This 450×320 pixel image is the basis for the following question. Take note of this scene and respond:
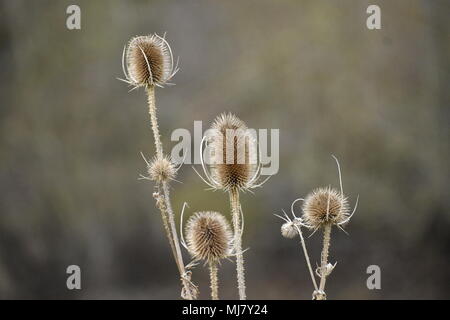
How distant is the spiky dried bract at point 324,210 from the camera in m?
1.34

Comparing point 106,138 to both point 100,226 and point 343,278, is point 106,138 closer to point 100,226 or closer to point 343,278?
point 100,226

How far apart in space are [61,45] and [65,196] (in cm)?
78

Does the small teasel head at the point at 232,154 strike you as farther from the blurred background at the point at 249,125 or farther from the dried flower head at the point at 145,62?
the blurred background at the point at 249,125

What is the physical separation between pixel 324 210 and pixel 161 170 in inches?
15.0

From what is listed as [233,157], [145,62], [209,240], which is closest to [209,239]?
[209,240]

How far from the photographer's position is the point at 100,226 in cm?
318

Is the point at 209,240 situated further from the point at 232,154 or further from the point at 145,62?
the point at 145,62

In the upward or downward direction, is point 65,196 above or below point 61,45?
below

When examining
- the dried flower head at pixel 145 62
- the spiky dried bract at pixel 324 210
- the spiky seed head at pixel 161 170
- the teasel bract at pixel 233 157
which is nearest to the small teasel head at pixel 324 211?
the spiky dried bract at pixel 324 210

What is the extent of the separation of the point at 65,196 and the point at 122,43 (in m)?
0.85

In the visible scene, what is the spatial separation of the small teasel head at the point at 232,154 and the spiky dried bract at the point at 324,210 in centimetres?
16

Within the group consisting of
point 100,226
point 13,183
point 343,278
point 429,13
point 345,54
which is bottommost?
point 343,278

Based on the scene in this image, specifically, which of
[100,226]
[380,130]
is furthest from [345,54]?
[100,226]

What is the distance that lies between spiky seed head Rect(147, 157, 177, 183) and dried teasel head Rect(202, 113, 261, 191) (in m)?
0.13
